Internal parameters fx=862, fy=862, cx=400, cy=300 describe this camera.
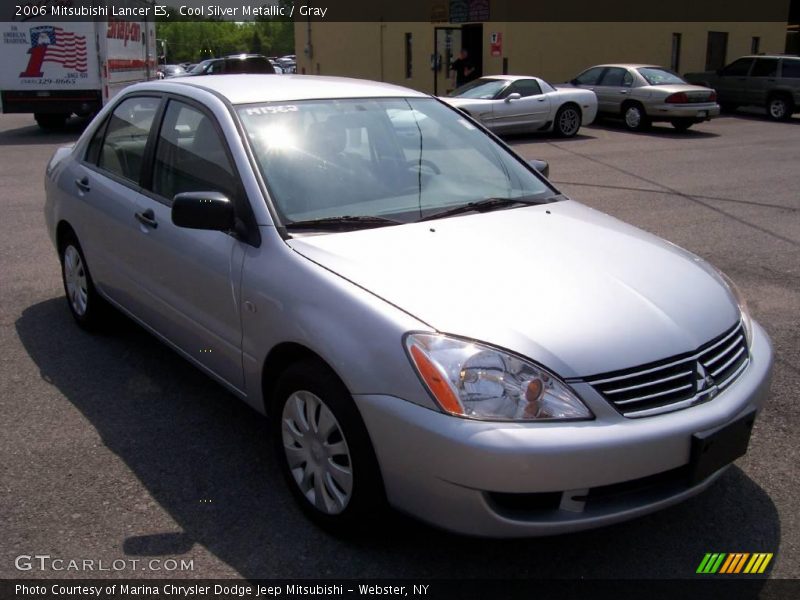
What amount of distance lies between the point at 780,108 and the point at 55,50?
1744 centimetres

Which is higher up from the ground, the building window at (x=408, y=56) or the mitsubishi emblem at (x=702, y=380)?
the building window at (x=408, y=56)

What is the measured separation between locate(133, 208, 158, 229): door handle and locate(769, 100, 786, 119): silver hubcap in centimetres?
2124

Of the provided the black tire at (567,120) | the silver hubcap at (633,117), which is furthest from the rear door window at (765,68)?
the black tire at (567,120)

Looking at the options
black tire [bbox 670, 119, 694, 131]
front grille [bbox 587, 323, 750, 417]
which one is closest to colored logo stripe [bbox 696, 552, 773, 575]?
front grille [bbox 587, 323, 750, 417]

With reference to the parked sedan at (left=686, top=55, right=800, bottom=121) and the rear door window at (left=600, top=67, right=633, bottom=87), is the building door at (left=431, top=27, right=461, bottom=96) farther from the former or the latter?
the rear door window at (left=600, top=67, right=633, bottom=87)

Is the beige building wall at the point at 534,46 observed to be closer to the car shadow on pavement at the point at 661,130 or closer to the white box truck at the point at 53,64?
the car shadow on pavement at the point at 661,130

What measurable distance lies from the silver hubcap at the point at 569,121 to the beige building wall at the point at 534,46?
28.4 feet

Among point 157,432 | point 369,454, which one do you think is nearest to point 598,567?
point 369,454

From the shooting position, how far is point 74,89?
59.4 feet

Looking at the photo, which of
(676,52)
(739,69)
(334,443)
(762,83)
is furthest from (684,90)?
(334,443)

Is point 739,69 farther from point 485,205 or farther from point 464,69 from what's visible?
point 485,205

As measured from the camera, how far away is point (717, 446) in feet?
9.69

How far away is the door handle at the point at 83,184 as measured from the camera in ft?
16.9
